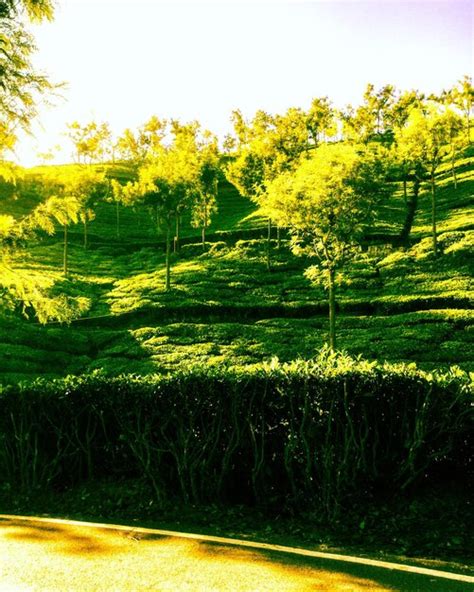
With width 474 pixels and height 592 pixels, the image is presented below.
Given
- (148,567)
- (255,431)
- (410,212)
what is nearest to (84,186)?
(410,212)

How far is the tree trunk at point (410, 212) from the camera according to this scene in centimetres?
5692

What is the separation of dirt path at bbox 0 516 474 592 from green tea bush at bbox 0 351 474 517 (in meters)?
1.58

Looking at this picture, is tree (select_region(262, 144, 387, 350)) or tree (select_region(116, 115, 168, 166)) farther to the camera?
tree (select_region(116, 115, 168, 166))

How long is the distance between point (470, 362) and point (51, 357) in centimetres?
2256

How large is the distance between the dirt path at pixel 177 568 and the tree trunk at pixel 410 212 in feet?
165

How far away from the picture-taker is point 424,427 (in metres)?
9.04

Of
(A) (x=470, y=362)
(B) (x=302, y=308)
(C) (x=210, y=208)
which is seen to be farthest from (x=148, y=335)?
(C) (x=210, y=208)

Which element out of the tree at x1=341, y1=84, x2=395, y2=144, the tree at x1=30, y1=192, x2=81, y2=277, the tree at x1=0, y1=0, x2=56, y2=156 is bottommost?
the tree at x1=30, y1=192, x2=81, y2=277

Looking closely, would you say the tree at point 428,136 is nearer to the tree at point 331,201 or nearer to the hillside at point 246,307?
the hillside at point 246,307

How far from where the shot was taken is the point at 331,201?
1115 inches

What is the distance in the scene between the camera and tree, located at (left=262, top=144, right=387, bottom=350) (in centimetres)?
2825

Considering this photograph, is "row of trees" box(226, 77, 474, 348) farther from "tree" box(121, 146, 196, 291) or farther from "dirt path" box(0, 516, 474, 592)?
"dirt path" box(0, 516, 474, 592)

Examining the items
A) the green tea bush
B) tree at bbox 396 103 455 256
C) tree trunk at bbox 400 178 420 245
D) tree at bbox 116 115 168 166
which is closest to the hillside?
tree trunk at bbox 400 178 420 245

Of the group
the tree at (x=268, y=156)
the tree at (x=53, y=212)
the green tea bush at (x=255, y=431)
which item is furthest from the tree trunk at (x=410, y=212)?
the green tea bush at (x=255, y=431)
